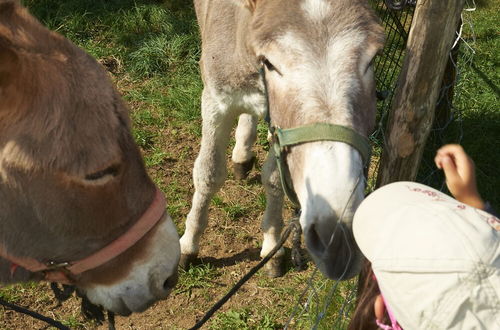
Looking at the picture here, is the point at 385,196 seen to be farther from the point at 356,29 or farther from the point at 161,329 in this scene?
the point at 161,329

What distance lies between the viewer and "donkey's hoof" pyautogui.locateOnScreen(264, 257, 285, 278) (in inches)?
149

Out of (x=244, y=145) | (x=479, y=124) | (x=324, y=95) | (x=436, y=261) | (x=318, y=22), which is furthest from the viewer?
(x=479, y=124)

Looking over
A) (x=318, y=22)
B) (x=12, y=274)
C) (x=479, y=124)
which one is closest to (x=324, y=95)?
(x=318, y=22)

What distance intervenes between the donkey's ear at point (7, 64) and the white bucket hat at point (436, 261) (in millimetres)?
1289

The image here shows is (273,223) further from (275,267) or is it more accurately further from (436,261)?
(436,261)

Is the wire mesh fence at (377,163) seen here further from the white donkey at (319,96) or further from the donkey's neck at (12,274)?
the donkey's neck at (12,274)

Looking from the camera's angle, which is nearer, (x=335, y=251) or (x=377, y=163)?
(x=335, y=251)

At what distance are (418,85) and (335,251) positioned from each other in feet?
2.68

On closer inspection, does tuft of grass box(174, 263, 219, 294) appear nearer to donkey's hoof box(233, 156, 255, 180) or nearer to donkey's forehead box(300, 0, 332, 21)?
donkey's hoof box(233, 156, 255, 180)

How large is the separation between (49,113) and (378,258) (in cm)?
119

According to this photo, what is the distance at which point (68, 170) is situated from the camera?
→ 5.80 feet

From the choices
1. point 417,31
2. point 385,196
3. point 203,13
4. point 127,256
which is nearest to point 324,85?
point 417,31

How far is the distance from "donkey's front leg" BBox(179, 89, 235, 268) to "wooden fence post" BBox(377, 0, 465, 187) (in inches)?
51.9

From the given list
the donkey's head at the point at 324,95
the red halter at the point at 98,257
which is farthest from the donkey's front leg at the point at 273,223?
the red halter at the point at 98,257
